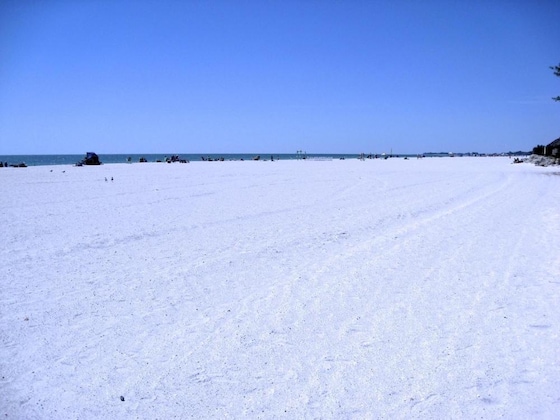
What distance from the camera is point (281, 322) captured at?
4.64 m

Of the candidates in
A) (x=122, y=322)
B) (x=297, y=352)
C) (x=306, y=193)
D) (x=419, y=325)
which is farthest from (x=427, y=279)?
(x=306, y=193)

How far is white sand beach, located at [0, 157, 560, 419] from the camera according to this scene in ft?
10.7

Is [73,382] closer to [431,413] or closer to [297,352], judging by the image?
[297,352]

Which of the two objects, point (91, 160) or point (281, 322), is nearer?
point (281, 322)

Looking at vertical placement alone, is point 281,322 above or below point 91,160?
below

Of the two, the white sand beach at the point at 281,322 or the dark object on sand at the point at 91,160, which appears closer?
the white sand beach at the point at 281,322

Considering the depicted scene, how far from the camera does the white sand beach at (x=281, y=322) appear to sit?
328 centimetres

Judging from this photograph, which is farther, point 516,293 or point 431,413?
point 516,293

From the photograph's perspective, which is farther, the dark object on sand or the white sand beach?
the dark object on sand

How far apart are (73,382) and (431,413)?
324 cm

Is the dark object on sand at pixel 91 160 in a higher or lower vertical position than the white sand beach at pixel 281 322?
higher

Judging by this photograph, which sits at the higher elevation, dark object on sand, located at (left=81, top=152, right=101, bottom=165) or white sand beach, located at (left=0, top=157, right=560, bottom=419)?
dark object on sand, located at (left=81, top=152, right=101, bottom=165)

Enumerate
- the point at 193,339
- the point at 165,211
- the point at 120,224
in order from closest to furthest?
the point at 193,339
the point at 120,224
the point at 165,211

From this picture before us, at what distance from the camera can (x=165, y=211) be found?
1257 cm
